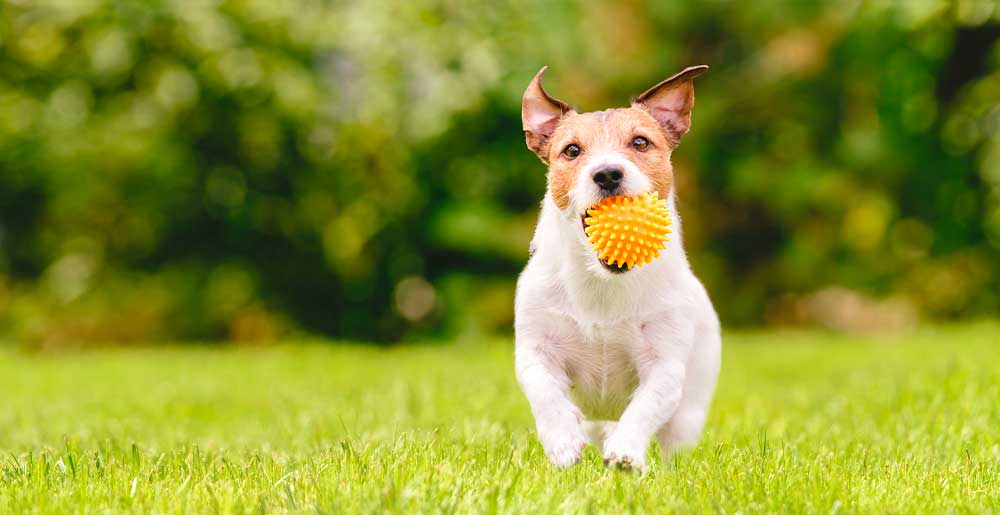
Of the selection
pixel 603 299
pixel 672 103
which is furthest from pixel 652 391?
pixel 672 103

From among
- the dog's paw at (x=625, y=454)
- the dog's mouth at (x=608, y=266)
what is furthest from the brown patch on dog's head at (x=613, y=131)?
the dog's paw at (x=625, y=454)

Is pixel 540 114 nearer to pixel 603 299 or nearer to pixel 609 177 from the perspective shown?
pixel 609 177

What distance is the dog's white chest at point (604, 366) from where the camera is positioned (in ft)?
11.8

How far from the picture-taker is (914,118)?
40.7ft

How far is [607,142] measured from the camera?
349 centimetres

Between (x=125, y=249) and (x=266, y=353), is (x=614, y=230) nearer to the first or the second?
(x=266, y=353)

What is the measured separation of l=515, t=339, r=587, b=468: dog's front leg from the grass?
7 centimetres

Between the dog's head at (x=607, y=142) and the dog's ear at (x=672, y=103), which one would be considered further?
the dog's ear at (x=672, y=103)

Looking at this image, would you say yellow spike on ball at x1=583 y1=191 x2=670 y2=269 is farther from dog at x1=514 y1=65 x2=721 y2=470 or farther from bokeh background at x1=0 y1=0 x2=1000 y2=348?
bokeh background at x1=0 y1=0 x2=1000 y2=348

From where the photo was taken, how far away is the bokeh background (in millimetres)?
11883

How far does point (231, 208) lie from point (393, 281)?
2.13m

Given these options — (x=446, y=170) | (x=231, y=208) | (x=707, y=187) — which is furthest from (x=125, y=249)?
(x=707, y=187)

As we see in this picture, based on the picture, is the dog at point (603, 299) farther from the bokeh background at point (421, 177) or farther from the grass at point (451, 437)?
the bokeh background at point (421, 177)

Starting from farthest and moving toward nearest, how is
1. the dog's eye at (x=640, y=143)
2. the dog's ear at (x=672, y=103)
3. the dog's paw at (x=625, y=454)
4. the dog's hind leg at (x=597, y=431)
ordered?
the dog's hind leg at (x=597, y=431)
the dog's ear at (x=672, y=103)
the dog's eye at (x=640, y=143)
the dog's paw at (x=625, y=454)
